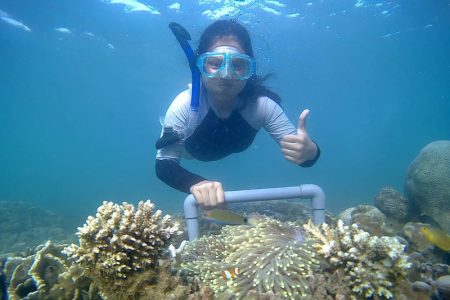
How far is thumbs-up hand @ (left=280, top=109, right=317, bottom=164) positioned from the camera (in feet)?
15.7

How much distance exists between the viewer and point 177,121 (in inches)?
230

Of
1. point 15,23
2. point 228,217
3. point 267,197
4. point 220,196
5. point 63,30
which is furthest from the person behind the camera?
point 63,30

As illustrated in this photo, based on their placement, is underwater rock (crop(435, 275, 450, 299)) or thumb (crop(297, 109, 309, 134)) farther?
thumb (crop(297, 109, 309, 134))

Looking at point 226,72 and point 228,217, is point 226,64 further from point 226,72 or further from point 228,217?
point 228,217

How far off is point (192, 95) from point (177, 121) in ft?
1.90

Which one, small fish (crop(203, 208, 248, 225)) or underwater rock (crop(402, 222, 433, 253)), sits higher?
small fish (crop(203, 208, 248, 225))

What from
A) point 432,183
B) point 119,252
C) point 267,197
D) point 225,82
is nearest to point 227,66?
point 225,82

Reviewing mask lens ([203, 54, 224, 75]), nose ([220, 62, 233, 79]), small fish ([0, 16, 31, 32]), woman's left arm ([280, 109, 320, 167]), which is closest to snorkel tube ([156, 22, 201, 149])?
mask lens ([203, 54, 224, 75])

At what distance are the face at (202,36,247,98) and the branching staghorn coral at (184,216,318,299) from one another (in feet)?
9.63

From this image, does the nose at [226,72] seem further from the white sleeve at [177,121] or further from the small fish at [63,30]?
the small fish at [63,30]

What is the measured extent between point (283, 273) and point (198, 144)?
13.5 ft

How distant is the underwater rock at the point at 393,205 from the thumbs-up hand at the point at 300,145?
3.35 metres

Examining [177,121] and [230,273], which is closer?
[230,273]

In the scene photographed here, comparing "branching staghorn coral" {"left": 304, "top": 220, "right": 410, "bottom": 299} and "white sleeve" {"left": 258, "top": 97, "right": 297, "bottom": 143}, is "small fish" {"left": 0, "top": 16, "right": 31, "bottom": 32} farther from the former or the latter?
"branching staghorn coral" {"left": 304, "top": 220, "right": 410, "bottom": 299}
